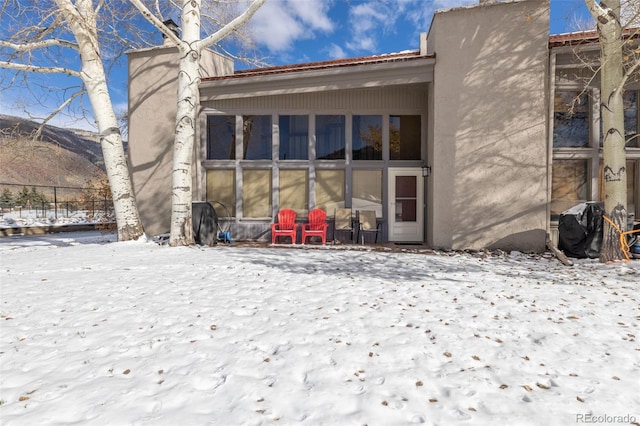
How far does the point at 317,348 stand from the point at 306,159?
698cm

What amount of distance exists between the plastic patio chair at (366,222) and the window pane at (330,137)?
65.4 inches

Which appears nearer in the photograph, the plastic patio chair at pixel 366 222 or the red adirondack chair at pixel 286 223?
the plastic patio chair at pixel 366 222

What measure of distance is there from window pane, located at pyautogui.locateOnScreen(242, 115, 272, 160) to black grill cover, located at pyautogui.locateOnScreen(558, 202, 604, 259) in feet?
23.9

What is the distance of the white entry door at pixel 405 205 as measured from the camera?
9.21 metres

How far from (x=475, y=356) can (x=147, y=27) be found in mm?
11884

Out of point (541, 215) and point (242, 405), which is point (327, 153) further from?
point (242, 405)

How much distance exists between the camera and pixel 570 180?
7863 mm

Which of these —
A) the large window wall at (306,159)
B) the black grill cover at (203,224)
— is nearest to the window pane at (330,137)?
the large window wall at (306,159)

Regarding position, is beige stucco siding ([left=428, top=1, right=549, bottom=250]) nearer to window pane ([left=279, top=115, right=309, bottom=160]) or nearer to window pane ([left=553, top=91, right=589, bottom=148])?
window pane ([left=553, top=91, right=589, bottom=148])

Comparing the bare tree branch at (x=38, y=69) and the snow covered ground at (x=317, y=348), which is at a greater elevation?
the bare tree branch at (x=38, y=69)

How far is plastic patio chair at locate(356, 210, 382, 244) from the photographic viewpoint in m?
8.98

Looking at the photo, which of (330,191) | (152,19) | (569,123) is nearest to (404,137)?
(330,191)

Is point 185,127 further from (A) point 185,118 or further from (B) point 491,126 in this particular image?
(B) point 491,126

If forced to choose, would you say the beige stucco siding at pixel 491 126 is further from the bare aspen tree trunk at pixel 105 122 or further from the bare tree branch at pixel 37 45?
the bare tree branch at pixel 37 45
